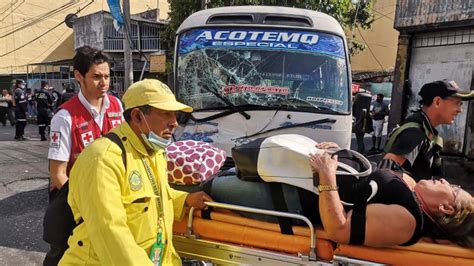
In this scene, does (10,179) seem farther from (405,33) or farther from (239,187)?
(405,33)

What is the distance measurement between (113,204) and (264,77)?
2.82m

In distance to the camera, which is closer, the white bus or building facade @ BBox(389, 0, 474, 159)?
the white bus

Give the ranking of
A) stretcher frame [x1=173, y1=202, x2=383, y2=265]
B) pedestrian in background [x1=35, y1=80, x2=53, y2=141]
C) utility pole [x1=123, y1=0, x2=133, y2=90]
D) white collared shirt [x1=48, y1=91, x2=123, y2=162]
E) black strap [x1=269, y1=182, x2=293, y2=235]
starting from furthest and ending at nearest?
pedestrian in background [x1=35, y1=80, x2=53, y2=141], utility pole [x1=123, y1=0, x2=133, y2=90], white collared shirt [x1=48, y1=91, x2=123, y2=162], black strap [x1=269, y1=182, x2=293, y2=235], stretcher frame [x1=173, y1=202, x2=383, y2=265]

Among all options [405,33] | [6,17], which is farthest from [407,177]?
[6,17]

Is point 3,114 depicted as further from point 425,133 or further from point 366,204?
point 366,204

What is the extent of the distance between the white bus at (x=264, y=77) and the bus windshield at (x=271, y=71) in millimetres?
10

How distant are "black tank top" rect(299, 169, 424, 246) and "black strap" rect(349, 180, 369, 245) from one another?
32 millimetres

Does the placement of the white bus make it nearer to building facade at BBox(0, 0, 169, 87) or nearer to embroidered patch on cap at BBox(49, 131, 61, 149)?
embroidered patch on cap at BBox(49, 131, 61, 149)

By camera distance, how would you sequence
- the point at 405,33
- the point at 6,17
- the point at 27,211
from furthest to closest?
the point at 6,17
the point at 405,33
the point at 27,211

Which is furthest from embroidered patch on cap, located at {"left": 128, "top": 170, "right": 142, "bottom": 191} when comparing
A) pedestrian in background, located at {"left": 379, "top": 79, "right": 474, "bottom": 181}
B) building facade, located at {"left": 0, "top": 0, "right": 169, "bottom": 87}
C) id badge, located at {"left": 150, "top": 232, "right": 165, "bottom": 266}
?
building facade, located at {"left": 0, "top": 0, "right": 169, "bottom": 87}

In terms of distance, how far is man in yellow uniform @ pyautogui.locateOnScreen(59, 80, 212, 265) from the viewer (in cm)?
169

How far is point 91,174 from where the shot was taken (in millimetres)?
1721

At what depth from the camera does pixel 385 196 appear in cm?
209

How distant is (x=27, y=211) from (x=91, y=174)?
4535 millimetres
